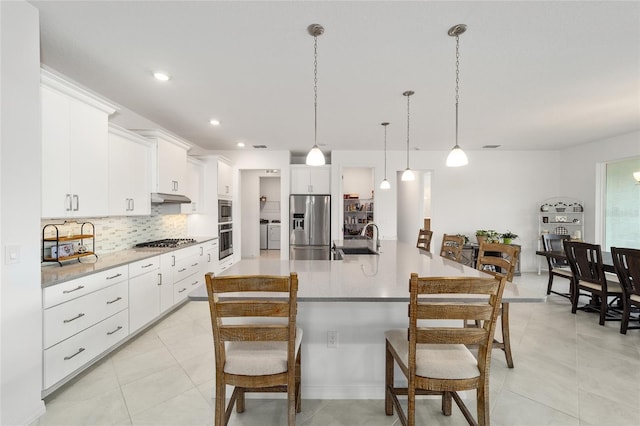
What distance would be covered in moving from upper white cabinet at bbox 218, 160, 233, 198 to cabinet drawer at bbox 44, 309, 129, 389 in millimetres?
2872

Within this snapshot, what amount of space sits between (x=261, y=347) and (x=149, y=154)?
3.08 metres

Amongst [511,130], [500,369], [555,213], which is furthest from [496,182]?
[500,369]

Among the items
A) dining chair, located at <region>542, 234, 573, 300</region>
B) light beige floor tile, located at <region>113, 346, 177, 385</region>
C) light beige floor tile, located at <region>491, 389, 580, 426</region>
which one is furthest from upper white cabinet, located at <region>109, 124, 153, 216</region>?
dining chair, located at <region>542, 234, 573, 300</region>

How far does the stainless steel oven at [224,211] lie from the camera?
205 inches

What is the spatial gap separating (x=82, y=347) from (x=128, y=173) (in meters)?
1.80

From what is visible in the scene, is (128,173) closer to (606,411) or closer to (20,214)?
(20,214)

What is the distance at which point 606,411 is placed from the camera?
6.37ft

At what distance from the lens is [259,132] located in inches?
187

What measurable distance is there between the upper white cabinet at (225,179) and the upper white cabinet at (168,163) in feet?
3.01

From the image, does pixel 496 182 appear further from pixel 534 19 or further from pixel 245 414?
pixel 245 414

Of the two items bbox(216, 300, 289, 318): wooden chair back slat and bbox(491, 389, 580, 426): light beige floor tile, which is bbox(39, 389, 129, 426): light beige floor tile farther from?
bbox(491, 389, 580, 426): light beige floor tile

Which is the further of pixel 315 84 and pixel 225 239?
pixel 225 239

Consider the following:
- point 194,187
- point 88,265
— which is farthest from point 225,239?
point 88,265

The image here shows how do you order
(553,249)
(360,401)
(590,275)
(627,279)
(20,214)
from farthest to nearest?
(553,249), (590,275), (627,279), (360,401), (20,214)
